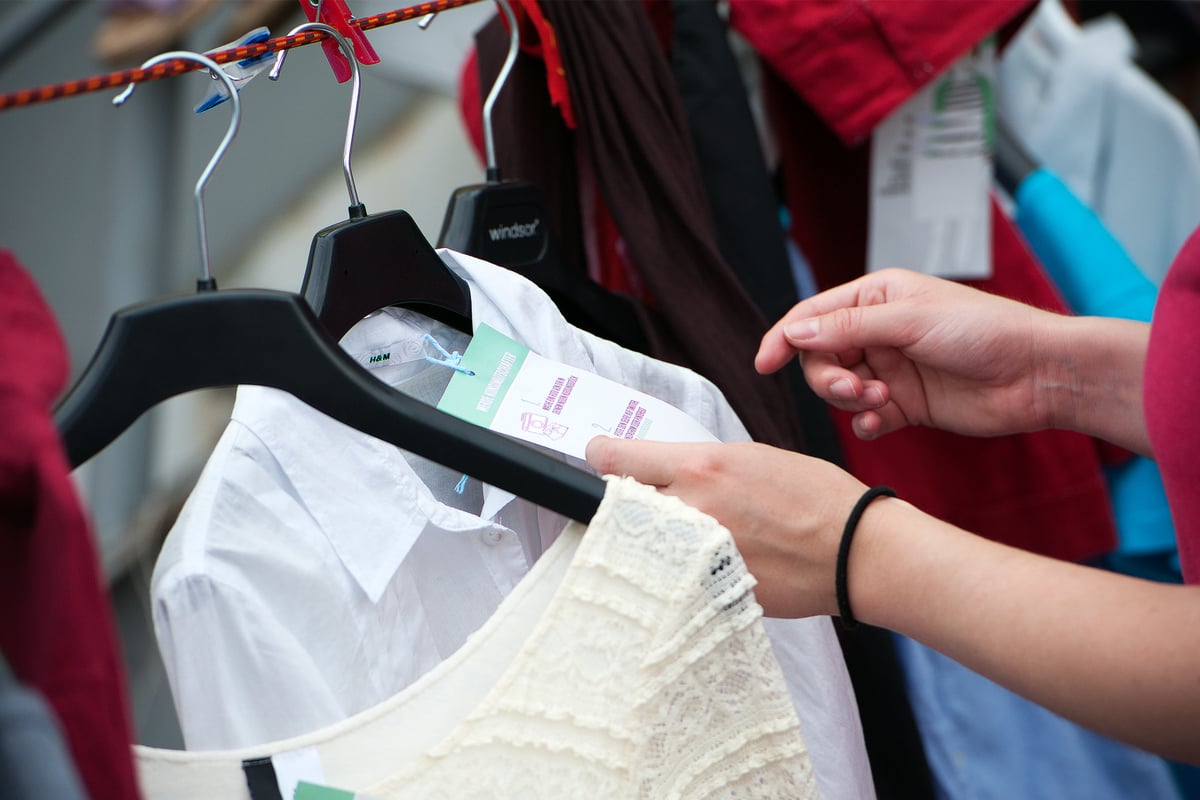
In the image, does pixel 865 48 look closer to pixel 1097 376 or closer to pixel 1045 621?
pixel 1097 376

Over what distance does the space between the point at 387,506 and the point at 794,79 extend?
514 mm

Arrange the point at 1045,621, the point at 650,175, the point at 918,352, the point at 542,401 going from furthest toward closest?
1. the point at 650,175
2. the point at 918,352
3. the point at 542,401
4. the point at 1045,621

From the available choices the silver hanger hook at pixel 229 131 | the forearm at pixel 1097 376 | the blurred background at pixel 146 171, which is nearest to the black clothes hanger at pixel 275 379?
the silver hanger hook at pixel 229 131

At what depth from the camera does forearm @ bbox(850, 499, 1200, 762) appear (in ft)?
1.28

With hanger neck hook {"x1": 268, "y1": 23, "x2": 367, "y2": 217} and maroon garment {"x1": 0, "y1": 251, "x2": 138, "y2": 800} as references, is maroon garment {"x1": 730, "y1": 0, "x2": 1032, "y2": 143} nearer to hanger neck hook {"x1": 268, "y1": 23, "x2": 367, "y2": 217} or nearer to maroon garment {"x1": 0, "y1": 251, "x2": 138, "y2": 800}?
hanger neck hook {"x1": 268, "y1": 23, "x2": 367, "y2": 217}

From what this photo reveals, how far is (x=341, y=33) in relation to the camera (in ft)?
1.80

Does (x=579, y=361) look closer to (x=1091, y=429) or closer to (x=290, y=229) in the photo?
(x=1091, y=429)

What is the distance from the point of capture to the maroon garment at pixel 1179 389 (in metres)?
0.41

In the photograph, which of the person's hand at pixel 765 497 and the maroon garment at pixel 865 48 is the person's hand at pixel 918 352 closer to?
the person's hand at pixel 765 497

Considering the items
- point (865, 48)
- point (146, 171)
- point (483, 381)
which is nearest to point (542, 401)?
point (483, 381)

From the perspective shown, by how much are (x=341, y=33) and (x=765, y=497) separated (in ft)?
1.12

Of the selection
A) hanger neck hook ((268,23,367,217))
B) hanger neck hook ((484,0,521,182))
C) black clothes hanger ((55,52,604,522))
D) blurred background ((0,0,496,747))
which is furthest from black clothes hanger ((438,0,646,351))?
blurred background ((0,0,496,747))

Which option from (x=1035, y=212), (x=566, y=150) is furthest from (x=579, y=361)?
(x=1035, y=212)

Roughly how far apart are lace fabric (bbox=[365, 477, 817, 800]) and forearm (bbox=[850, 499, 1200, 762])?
0.07 metres
